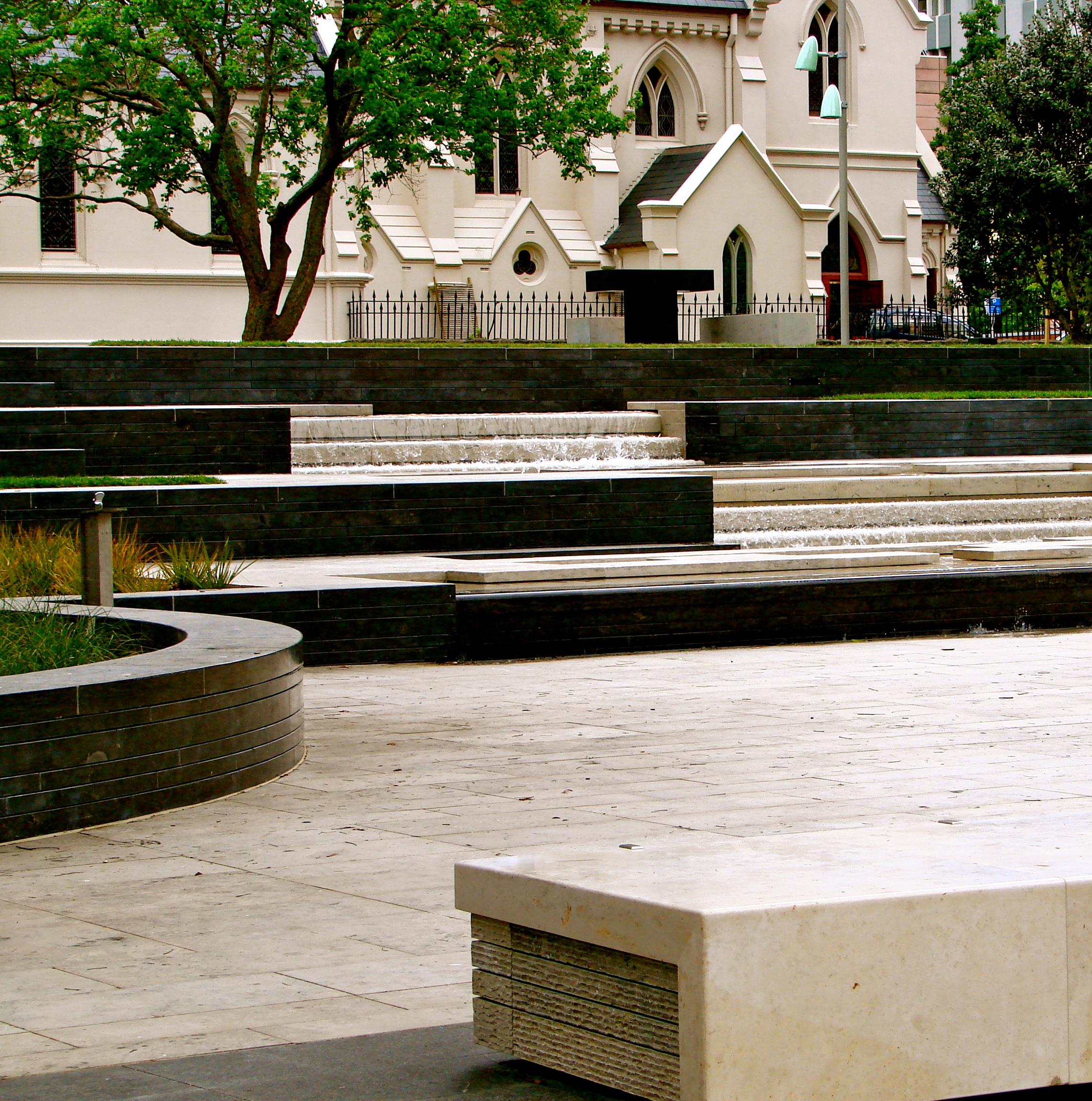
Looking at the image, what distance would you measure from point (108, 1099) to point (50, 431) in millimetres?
13501

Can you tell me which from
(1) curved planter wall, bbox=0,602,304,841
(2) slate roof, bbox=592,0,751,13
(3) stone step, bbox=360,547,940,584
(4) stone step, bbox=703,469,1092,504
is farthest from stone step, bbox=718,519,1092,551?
(2) slate roof, bbox=592,0,751,13

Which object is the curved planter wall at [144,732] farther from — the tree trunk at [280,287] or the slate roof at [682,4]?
the slate roof at [682,4]

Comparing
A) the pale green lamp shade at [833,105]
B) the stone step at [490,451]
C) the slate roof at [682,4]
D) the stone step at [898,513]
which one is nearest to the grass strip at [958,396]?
the stone step at [490,451]

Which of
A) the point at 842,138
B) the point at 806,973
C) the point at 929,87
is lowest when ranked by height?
the point at 806,973

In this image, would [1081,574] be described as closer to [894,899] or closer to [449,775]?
[449,775]

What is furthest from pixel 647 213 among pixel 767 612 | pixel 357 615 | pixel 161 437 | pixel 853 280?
pixel 357 615

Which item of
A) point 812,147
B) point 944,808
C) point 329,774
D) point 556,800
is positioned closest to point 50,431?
point 329,774

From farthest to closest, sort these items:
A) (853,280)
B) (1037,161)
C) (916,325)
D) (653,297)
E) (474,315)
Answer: (853,280)
(474,315)
(916,325)
(1037,161)
(653,297)

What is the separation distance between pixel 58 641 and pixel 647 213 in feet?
118

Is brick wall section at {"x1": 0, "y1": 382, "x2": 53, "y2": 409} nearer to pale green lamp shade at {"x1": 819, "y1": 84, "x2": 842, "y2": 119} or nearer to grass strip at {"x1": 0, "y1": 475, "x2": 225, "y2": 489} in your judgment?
grass strip at {"x1": 0, "y1": 475, "x2": 225, "y2": 489}

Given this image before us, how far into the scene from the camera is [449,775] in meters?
8.00

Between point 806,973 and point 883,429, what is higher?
point 883,429

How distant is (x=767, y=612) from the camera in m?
13.4

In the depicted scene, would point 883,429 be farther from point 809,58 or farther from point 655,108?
point 655,108
